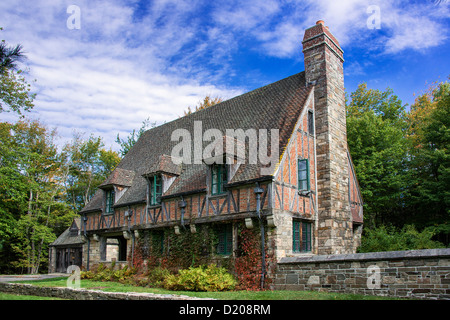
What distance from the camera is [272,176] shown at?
13.4 m

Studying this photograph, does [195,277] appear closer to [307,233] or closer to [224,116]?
[307,233]

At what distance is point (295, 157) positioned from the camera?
1508cm

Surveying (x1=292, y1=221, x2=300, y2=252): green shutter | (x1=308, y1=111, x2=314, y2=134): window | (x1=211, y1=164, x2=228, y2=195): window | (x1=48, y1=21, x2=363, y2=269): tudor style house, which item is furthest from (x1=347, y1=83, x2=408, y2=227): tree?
(x1=211, y1=164, x2=228, y2=195): window

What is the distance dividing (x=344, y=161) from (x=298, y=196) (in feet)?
12.0

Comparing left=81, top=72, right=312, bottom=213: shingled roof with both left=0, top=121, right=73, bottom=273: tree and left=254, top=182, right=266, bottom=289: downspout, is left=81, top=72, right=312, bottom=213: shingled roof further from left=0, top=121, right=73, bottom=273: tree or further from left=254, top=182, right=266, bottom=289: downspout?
left=0, top=121, right=73, bottom=273: tree

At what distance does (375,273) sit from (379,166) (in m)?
14.1

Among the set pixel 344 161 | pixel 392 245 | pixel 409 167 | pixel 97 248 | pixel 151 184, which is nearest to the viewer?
pixel 392 245

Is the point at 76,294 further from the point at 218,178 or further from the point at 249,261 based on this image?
the point at 218,178

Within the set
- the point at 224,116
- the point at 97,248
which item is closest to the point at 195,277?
the point at 224,116

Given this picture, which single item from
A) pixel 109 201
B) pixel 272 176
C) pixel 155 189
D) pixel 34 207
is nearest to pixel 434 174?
pixel 272 176

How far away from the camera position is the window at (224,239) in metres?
15.0

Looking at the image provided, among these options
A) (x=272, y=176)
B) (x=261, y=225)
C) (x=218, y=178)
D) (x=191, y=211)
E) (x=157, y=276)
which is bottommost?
(x=157, y=276)

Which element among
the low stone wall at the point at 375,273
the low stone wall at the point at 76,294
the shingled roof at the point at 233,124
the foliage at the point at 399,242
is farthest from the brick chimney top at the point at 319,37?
the low stone wall at the point at 76,294

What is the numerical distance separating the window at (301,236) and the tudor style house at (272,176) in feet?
0.12
